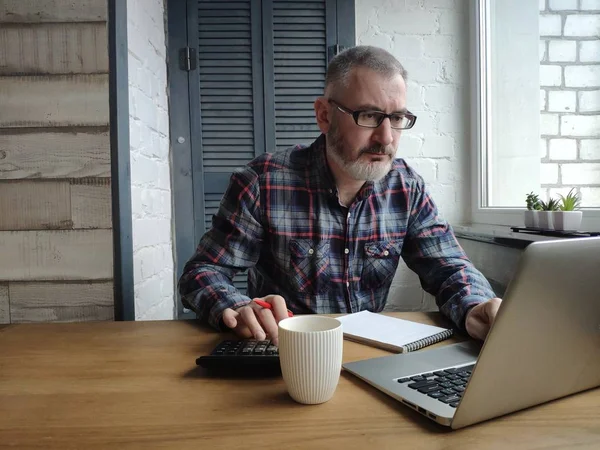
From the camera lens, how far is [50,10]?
1.21 m

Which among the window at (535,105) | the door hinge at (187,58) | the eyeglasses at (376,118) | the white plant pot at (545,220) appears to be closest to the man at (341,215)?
the eyeglasses at (376,118)

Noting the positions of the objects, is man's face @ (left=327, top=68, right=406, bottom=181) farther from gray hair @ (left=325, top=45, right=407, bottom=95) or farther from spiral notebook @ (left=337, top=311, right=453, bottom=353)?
spiral notebook @ (left=337, top=311, right=453, bottom=353)

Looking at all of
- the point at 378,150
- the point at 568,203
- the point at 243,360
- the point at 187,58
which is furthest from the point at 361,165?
the point at 187,58

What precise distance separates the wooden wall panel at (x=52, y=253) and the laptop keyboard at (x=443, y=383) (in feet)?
3.04

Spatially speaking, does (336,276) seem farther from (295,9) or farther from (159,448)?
(295,9)

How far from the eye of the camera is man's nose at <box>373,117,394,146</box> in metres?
1.23

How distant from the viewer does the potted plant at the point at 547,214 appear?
1395mm

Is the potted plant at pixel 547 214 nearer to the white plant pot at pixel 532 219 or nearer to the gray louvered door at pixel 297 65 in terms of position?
the white plant pot at pixel 532 219

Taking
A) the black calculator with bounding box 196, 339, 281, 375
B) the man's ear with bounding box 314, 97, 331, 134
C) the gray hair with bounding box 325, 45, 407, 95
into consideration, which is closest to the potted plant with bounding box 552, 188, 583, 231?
the gray hair with bounding box 325, 45, 407, 95

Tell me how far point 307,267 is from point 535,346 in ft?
2.73

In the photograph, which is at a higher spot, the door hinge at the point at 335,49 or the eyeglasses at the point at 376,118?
the door hinge at the point at 335,49

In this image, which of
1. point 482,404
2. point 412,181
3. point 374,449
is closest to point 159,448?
point 374,449

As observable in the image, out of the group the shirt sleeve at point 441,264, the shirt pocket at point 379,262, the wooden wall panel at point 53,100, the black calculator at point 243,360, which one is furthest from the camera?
the shirt pocket at point 379,262

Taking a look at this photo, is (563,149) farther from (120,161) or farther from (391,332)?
(120,161)
